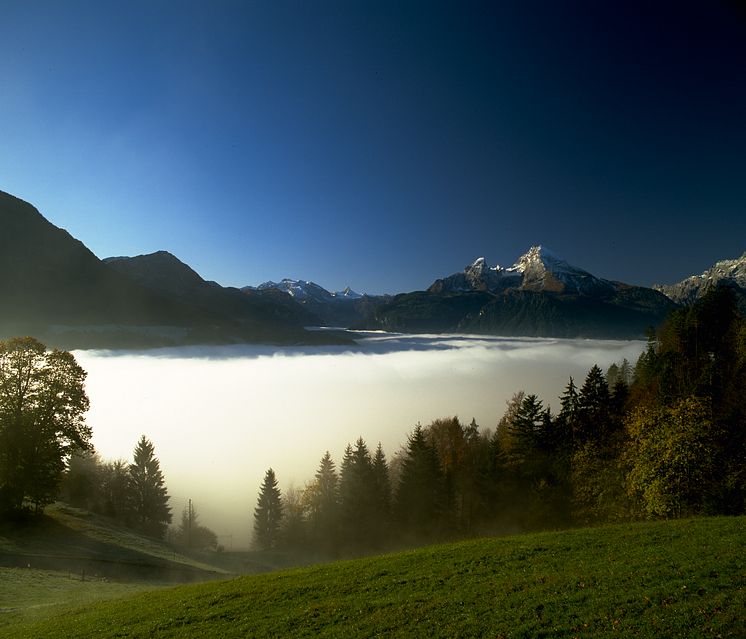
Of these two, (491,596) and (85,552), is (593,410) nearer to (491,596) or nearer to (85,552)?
(491,596)

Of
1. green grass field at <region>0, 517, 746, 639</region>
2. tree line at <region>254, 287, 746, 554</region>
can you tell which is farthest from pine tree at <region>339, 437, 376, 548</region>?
green grass field at <region>0, 517, 746, 639</region>

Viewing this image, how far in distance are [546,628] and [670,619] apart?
3639 mm

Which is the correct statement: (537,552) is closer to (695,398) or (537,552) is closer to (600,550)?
(600,550)

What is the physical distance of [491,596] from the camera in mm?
15750

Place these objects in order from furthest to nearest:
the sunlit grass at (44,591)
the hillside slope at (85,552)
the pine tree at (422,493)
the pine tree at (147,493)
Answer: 1. the pine tree at (147,493)
2. the pine tree at (422,493)
3. the hillside slope at (85,552)
4. the sunlit grass at (44,591)

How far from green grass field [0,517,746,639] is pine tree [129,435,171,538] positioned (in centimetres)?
6863

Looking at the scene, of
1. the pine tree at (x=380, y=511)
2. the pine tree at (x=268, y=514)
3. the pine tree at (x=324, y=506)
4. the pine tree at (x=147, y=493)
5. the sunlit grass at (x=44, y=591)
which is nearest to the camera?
the sunlit grass at (x=44, y=591)

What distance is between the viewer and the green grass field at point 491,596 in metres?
13.1

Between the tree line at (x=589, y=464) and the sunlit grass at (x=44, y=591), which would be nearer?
the sunlit grass at (x=44, y=591)

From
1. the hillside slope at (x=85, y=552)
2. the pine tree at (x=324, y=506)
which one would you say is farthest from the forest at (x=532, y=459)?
the hillside slope at (x=85, y=552)

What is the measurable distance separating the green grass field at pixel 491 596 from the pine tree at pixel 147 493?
225 ft

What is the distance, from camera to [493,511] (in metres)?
54.0

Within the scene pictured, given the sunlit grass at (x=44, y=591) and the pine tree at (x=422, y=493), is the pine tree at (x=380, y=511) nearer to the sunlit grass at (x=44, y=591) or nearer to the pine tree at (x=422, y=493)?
the pine tree at (x=422, y=493)

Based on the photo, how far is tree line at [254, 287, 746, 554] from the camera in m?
31.9
